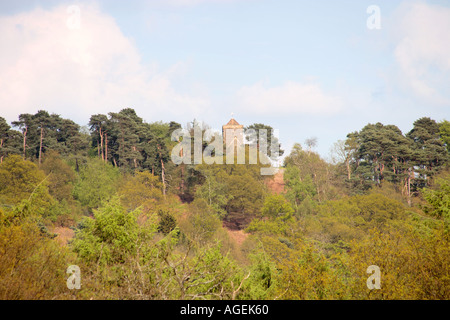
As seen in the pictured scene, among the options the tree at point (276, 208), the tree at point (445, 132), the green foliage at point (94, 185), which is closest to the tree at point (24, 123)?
the green foliage at point (94, 185)

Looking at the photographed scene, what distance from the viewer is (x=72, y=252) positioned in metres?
16.0

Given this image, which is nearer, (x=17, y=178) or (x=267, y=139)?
(x=17, y=178)

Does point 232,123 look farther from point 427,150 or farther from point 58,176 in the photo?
point 58,176

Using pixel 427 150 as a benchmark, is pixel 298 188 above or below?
below

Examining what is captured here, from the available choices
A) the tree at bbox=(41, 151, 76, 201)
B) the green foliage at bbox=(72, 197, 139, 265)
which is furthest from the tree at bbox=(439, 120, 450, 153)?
the green foliage at bbox=(72, 197, 139, 265)

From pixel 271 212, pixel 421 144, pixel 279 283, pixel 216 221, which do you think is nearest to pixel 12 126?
pixel 216 221

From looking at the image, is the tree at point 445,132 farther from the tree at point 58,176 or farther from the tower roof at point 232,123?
the tree at point 58,176

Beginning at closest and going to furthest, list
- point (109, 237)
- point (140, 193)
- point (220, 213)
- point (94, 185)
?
1. point (109, 237)
2. point (140, 193)
3. point (94, 185)
4. point (220, 213)

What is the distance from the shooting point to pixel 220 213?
181 ft

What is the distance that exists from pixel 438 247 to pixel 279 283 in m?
6.05

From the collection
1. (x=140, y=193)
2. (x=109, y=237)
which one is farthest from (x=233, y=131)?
(x=109, y=237)

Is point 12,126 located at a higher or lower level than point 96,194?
higher
